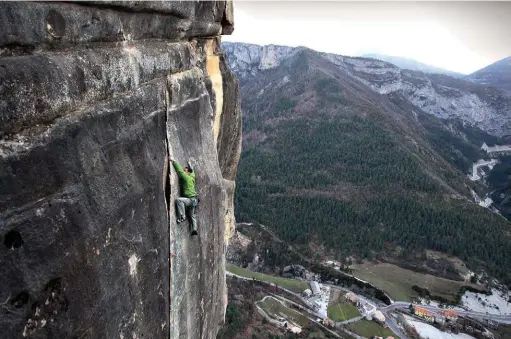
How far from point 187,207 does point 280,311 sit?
207 ft

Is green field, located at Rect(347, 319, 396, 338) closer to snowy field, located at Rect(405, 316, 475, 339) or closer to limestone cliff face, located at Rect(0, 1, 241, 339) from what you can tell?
snowy field, located at Rect(405, 316, 475, 339)

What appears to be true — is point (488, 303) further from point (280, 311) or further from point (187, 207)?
point (187, 207)

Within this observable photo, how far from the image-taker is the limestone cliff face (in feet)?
21.5

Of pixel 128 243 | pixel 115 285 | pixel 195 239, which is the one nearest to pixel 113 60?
pixel 128 243

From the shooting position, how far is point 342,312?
75562 mm

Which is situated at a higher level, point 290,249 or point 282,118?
point 282,118

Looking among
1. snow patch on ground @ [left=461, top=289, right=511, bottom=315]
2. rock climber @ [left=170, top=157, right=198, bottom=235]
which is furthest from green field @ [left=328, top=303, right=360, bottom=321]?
rock climber @ [left=170, top=157, right=198, bottom=235]

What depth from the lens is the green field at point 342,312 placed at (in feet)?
241

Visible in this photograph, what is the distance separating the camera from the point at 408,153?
485ft

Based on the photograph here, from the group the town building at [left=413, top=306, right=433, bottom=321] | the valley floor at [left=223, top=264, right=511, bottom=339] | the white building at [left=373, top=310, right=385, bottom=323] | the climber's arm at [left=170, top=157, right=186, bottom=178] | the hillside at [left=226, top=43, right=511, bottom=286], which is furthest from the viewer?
the hillside at [left=226, top=43, right=511, bottom=286]

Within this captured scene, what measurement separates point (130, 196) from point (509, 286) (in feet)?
353

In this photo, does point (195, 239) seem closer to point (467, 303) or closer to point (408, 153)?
point (467, 303)

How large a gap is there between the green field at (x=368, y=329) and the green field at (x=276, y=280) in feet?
45.7

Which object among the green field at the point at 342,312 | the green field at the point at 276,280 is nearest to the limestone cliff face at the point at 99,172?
the green field at the point at 342,312
